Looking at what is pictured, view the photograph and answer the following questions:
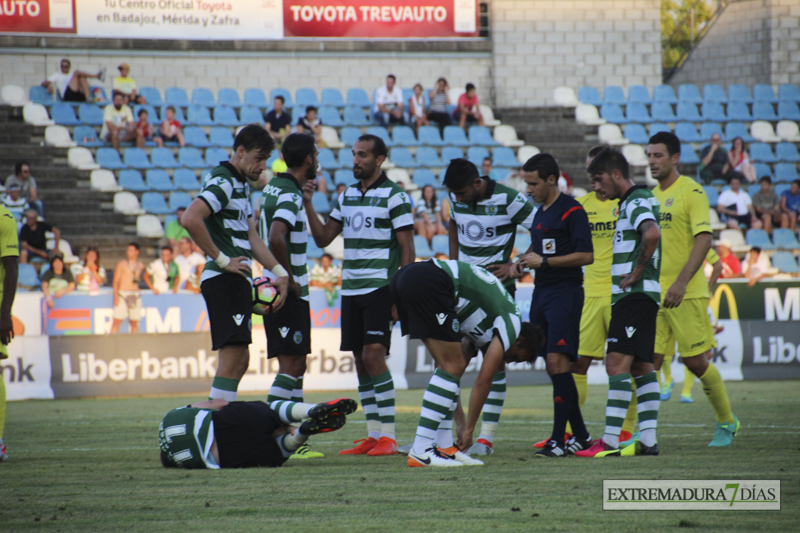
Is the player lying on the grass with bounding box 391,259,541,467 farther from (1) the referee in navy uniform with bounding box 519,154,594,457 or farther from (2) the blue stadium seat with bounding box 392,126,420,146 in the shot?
(2) the blue stadium seat with bounding box 392,126,420,146

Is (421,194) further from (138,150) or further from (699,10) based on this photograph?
(699,10)

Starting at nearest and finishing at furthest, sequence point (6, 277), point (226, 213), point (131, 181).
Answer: point (226, 213)
point (6, 277)
point (131, 181)

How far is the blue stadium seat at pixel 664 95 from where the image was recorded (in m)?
24.9

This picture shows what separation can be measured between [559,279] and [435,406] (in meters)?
1.61

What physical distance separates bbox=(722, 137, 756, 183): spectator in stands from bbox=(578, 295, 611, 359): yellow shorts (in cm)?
1580

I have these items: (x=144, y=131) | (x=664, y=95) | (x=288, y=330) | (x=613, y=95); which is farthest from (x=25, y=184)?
(x=664, y=95)

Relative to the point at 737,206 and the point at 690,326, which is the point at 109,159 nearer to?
the point at 737,206

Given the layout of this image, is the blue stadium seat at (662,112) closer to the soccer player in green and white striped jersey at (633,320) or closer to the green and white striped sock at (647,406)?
the soccer player in green and white striped jersey at (633,320)

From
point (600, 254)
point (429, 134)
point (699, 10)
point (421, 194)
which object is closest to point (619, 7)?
point (429, 134)

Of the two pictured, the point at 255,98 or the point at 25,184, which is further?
the point at 255,98

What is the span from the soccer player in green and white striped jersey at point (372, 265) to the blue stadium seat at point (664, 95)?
1954cm

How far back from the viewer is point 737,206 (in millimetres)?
20516

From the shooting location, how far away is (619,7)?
25.7 m

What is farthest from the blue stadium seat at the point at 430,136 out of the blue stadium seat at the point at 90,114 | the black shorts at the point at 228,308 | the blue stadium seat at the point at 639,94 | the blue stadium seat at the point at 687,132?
the black shorts at the point at 228,308
